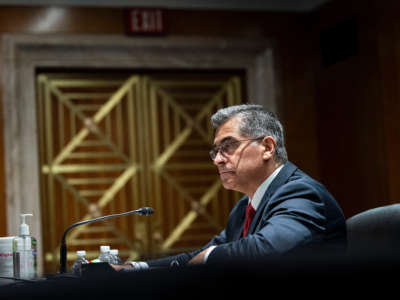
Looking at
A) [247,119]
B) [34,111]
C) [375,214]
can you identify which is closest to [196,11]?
[34,111]

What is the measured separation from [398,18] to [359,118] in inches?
32.9

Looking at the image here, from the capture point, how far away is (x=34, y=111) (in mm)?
5004

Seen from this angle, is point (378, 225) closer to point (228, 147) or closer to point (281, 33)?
point (228, 147)

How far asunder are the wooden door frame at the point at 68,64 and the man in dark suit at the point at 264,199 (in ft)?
8.94

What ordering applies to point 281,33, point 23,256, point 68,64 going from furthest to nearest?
point 281,33 < point 68,64 < point 23,256

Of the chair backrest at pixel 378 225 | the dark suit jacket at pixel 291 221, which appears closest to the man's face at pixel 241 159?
the dark suit jacket at pixel 291 221

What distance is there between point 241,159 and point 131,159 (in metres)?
3.05

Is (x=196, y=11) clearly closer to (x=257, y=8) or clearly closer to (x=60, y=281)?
(x=257, y=8)

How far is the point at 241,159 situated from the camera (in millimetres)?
2322

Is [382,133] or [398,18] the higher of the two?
[398,18]

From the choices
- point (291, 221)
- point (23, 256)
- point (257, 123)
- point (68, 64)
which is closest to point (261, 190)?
point (257, 123)

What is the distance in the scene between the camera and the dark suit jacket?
1.81 meters

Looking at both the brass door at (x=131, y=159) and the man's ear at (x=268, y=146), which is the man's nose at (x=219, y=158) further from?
the brass door at (x=131, y=159)

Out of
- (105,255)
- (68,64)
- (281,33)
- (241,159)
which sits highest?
(281,33)
